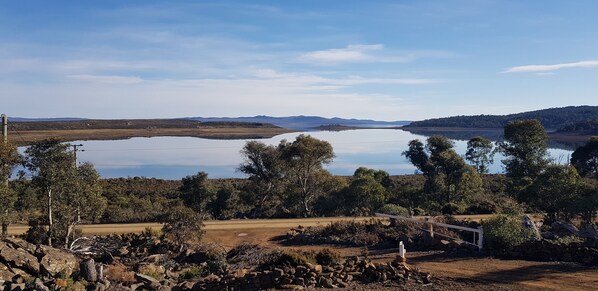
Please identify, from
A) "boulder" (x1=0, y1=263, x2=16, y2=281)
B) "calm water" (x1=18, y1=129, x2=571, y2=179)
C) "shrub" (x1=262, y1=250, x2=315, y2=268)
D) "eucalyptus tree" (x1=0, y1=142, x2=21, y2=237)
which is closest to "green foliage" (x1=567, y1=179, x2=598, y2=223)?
"shrub" (x1=262, y1=250, x2=315, y2=268)

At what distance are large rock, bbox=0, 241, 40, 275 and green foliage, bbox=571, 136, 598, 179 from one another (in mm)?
38397

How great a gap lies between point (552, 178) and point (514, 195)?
7853 mm

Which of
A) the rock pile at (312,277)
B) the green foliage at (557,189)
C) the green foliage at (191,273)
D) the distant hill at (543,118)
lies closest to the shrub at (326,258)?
the rock pile at (312,277)

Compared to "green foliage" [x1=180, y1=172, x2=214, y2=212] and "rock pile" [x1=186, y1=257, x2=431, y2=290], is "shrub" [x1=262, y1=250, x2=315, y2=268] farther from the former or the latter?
"green foliage" [x1=180, y1=172, x2=214, y2=212]

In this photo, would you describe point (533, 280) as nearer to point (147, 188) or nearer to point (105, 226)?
point (105, 226)

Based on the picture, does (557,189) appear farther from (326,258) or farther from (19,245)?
(19,245)

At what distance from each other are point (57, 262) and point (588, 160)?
41067 millimetres

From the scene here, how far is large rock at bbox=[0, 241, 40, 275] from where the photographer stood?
528 inches

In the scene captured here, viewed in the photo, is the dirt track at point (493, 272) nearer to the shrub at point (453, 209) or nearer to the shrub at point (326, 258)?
the shrub at point (326, 258)

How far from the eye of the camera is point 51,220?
1698 cm

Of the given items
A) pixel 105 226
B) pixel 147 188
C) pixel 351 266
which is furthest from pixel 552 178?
pixel 147 188

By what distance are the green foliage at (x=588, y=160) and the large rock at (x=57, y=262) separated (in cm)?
3732

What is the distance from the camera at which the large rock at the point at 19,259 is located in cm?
1340

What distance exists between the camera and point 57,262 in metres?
14.3
